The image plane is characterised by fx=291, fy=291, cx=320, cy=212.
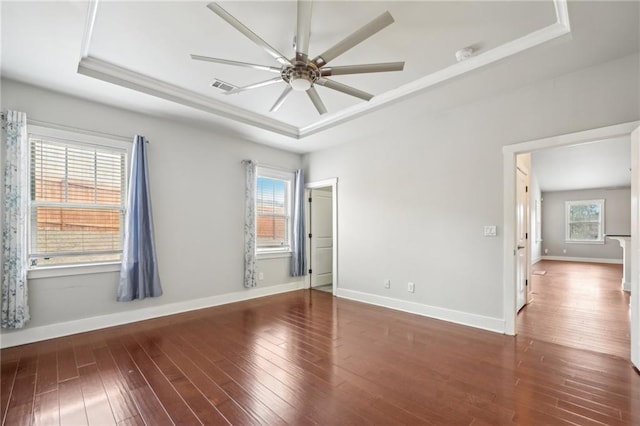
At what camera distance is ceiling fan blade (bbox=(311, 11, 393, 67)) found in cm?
191

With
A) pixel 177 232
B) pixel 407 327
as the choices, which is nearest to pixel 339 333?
pixel 407 327

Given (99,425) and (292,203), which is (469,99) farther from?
(99,425)

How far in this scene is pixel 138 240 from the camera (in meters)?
3.77

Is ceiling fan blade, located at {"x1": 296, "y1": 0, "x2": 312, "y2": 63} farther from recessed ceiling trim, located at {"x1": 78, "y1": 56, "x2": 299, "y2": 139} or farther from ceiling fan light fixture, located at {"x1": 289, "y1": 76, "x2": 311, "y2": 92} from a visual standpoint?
recessed ceiling trim, located at {"x1": 78, "y1": 56, "x2": 299, "y2": 139}

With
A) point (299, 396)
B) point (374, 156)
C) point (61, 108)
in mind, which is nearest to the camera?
point (299, 396)

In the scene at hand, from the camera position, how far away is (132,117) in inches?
155

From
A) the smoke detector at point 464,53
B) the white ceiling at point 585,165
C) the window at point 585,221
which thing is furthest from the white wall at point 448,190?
the window at point 585,221

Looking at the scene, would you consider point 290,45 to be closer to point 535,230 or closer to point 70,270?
point 70,270

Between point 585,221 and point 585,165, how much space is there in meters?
4.50

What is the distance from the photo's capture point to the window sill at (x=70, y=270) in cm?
322

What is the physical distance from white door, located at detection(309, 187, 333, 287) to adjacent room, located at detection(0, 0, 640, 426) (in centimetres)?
71

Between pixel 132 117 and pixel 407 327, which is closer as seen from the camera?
pixel 407 327

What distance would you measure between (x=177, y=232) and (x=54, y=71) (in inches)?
89.6

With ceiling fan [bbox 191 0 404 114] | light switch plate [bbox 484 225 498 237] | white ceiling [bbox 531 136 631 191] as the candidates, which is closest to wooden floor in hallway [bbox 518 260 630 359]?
light switch plate [bbox 484 225 498 237]
